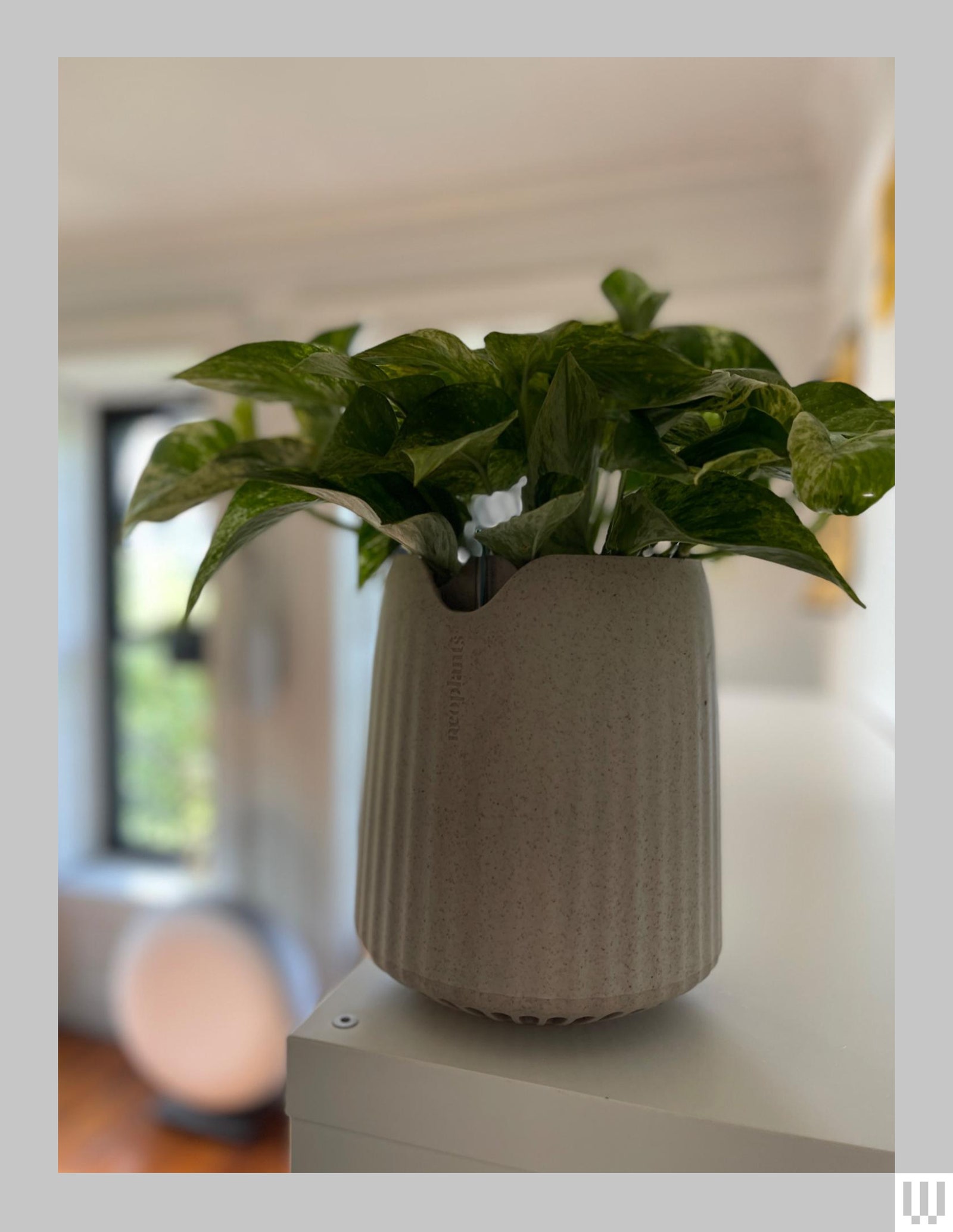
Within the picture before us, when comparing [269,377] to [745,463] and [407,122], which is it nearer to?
[745,463]

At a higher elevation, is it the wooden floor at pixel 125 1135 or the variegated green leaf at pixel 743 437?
the variegated green leaf at pixel 743 437

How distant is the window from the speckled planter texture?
307 cm

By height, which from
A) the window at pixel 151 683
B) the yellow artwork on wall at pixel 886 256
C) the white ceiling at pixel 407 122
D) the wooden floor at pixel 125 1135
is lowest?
the wooden floor at pixel 125 1135

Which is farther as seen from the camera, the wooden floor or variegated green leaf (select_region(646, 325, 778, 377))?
the wooden floor

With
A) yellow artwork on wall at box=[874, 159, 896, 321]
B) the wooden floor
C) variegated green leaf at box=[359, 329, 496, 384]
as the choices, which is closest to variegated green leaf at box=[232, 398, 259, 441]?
variegated green leaf at box=[359, 329, 496, 384]

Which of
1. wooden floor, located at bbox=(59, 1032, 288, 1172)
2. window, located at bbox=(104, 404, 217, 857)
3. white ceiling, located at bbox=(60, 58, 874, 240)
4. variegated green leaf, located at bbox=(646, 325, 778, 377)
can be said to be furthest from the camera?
window, located at bbox=(104, 404, 217, 857)

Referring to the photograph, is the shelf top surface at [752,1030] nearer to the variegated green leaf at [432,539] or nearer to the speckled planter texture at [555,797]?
the speckled planter texture at [555,797]

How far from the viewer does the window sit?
11.1ft

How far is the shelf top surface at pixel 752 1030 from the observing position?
396 millimetres

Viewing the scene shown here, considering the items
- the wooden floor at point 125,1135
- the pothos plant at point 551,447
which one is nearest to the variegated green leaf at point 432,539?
the pothos plant at point 551,447

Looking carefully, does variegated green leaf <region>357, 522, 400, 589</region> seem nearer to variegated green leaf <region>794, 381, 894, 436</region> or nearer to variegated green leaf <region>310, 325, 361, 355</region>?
variegated green leaf <region>310, 325, 361, 355</region>

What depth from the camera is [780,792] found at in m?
0.97

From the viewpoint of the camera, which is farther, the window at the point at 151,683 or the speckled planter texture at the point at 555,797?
the window at the point at 151,683

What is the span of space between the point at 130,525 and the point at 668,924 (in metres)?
0.31
